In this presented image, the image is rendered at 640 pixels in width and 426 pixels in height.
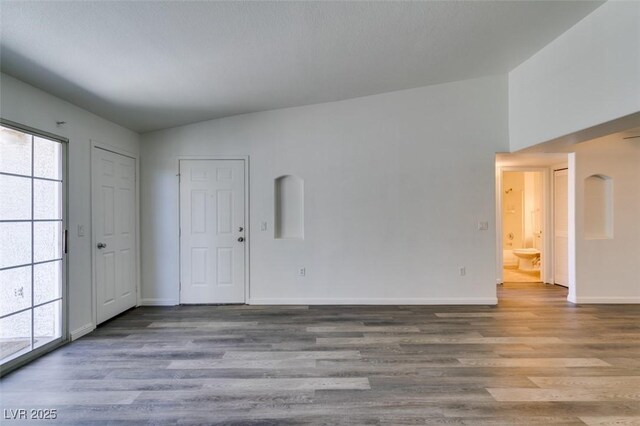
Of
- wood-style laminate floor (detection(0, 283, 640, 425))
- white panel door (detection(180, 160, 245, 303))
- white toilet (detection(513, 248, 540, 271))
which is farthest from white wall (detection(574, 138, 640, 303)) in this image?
white panel door (detection(180, 160, 245, 303))

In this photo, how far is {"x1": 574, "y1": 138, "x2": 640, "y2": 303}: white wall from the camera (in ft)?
14.4

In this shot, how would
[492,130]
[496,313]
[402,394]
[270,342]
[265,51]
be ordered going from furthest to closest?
1. [492,130]
2. [496,313]
3. [270,342]
4. [265,51]
5. [402,394]

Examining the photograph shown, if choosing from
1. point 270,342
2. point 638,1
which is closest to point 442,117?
point 638,1

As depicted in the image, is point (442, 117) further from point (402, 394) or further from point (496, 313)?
point (402, 394)

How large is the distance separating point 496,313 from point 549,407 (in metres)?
2.01

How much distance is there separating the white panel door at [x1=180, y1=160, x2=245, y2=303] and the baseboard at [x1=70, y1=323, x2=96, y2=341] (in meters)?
1.14

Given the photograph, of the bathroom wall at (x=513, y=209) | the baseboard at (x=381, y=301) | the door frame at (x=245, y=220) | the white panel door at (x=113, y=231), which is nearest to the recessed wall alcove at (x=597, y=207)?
the baseboard at (x=381, y=301)

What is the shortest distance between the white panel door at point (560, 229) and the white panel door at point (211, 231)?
5.35 m

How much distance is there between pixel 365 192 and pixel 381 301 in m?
1.53

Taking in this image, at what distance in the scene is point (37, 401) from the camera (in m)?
2.19

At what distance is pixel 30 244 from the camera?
2801 millimetres

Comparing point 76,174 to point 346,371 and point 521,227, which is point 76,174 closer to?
point 346,371

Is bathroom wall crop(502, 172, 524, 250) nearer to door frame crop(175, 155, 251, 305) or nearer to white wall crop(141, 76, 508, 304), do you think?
white wall crop(141, 76, 508, 304)

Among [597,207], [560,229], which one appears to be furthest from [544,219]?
[597,207]
